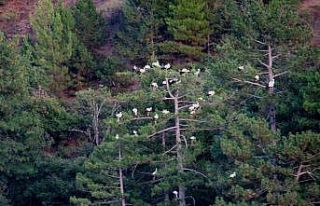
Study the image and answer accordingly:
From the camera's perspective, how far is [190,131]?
74.9 ft

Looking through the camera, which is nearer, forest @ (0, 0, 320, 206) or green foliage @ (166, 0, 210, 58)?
forest @ (0, 0, 320, 206)

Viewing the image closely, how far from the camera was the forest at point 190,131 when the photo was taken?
19.4 meters

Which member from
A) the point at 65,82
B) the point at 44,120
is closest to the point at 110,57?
the point at 65,82

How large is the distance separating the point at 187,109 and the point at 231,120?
2.18 meters

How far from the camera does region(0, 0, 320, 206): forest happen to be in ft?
63.5

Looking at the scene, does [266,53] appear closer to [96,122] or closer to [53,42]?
[96,122]

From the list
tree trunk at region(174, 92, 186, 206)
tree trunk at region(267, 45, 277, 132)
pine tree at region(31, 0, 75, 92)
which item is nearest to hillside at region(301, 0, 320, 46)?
pine tree at region(31, 0, 75, 92)

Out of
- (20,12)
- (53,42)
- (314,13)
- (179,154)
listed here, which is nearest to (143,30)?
(53,42)

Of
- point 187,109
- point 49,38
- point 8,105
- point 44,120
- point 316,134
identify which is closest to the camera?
point 316,134

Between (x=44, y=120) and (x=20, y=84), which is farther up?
(x=20, y=84)

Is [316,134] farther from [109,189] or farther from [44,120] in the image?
[44,120]

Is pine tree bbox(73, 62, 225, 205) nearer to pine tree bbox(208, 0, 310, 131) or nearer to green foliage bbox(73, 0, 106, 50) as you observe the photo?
pine tree bbox(208, 0, 310, 131)

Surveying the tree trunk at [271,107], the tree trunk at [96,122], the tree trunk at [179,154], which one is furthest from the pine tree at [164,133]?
the tree trunk at [96,122]

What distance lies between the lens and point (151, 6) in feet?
119
